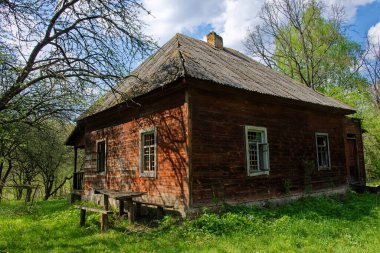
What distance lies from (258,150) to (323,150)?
181 inches

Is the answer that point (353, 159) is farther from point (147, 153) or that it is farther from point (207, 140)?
point (147, 153)

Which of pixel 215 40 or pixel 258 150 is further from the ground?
pixel 215 40

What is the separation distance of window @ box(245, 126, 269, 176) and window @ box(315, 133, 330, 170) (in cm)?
376

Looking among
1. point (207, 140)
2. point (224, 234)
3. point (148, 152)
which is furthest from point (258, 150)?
point (224, 234)

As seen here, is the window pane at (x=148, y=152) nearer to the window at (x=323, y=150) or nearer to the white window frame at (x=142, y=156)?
the white window frame at (x=142, y=156)

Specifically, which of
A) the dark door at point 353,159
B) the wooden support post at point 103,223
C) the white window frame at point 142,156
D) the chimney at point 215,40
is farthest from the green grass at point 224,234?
the chimney at point 215,40

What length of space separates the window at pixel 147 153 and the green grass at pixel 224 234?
6.11ft

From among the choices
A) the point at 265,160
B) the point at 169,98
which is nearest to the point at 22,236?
the point at 169,98

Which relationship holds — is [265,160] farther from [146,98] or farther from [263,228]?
[146,98]

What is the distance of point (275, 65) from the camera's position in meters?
26.1

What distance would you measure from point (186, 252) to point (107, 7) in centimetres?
669

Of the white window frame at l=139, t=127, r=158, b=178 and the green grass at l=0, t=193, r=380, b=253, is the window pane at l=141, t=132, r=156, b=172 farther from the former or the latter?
the green grass at l=0, t=193, r=380, b=253

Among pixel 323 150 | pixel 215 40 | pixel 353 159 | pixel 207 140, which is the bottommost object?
pixel 353 159

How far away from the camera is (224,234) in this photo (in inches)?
279
